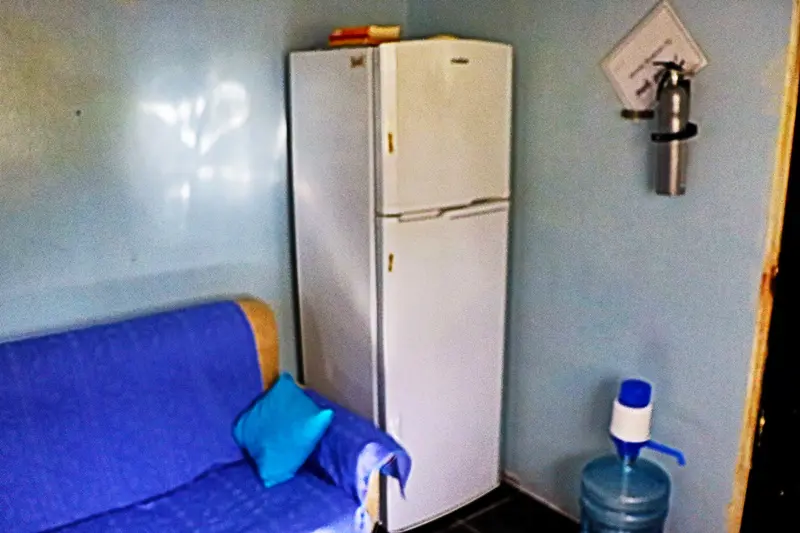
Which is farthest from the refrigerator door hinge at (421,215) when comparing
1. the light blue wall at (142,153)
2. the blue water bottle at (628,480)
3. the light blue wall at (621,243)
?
the blue water bottle at (628,480)

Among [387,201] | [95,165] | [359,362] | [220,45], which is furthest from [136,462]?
[220,45]

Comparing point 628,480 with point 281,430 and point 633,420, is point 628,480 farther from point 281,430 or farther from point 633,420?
point 281,430

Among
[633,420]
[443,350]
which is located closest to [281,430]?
[443,350]

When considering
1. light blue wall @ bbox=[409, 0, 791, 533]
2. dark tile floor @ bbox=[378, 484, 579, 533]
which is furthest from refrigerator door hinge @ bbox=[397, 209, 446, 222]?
dark tile floor @ bbox=[378, 484, 579, 533]

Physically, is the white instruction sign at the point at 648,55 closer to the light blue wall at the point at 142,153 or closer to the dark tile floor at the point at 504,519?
the light blue wall at the point at 142,153

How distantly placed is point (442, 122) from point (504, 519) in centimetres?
148

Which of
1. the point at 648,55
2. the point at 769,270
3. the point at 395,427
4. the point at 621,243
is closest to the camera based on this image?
the point at 769,270

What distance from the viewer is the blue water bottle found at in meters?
2.34

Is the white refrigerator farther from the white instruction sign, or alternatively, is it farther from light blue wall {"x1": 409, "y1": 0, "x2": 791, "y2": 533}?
the white instruction sign

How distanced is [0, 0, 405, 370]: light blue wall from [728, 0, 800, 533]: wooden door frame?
5.08 feet

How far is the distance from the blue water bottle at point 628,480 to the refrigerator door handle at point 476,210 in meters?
0.75

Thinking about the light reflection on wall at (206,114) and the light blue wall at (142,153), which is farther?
the light reflection on wall at (206,114)

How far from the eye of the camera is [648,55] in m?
2.28

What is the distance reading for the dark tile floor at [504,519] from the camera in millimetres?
2723
